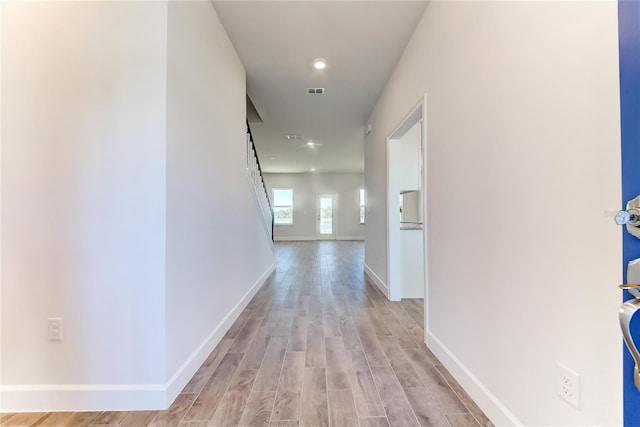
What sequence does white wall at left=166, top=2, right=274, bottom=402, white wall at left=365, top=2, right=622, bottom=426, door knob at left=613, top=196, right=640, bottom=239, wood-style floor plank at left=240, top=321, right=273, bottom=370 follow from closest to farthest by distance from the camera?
1. door knob at left=613, top=196, right=640, bottom=239
2. white wall at left=365, top=2, right=622, bottom=426
3. white wall at left=166, top=2, right=274, bottom=402
4. wood-style floor plank at left=240, top=321, right=273, bottom=370

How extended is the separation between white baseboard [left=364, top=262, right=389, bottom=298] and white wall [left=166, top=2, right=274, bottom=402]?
175 cm

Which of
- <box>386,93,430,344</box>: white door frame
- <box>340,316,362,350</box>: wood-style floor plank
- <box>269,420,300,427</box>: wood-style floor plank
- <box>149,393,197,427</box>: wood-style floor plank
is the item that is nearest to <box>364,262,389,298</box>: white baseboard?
<box>386,93,430,344</box>: white door frame

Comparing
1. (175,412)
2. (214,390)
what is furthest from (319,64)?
(175,412)

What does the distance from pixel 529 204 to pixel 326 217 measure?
10.5m

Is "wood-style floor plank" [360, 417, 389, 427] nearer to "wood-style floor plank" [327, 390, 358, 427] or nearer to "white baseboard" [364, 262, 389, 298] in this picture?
"wood-style floor plank" [327, 390, 358, 427]

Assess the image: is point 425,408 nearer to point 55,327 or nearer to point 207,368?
point 207,368

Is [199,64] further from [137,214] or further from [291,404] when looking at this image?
[291,404]

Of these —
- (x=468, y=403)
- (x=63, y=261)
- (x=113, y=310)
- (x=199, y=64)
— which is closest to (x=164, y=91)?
(x=199, y=64)

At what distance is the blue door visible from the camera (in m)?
0.67

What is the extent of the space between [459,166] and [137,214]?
6.09 ft

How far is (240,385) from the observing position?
5.59 feet

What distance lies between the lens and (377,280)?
408 centimetres

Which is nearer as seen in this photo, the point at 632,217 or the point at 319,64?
the point at 632,217

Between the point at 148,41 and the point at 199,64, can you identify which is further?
the point at 199,64
